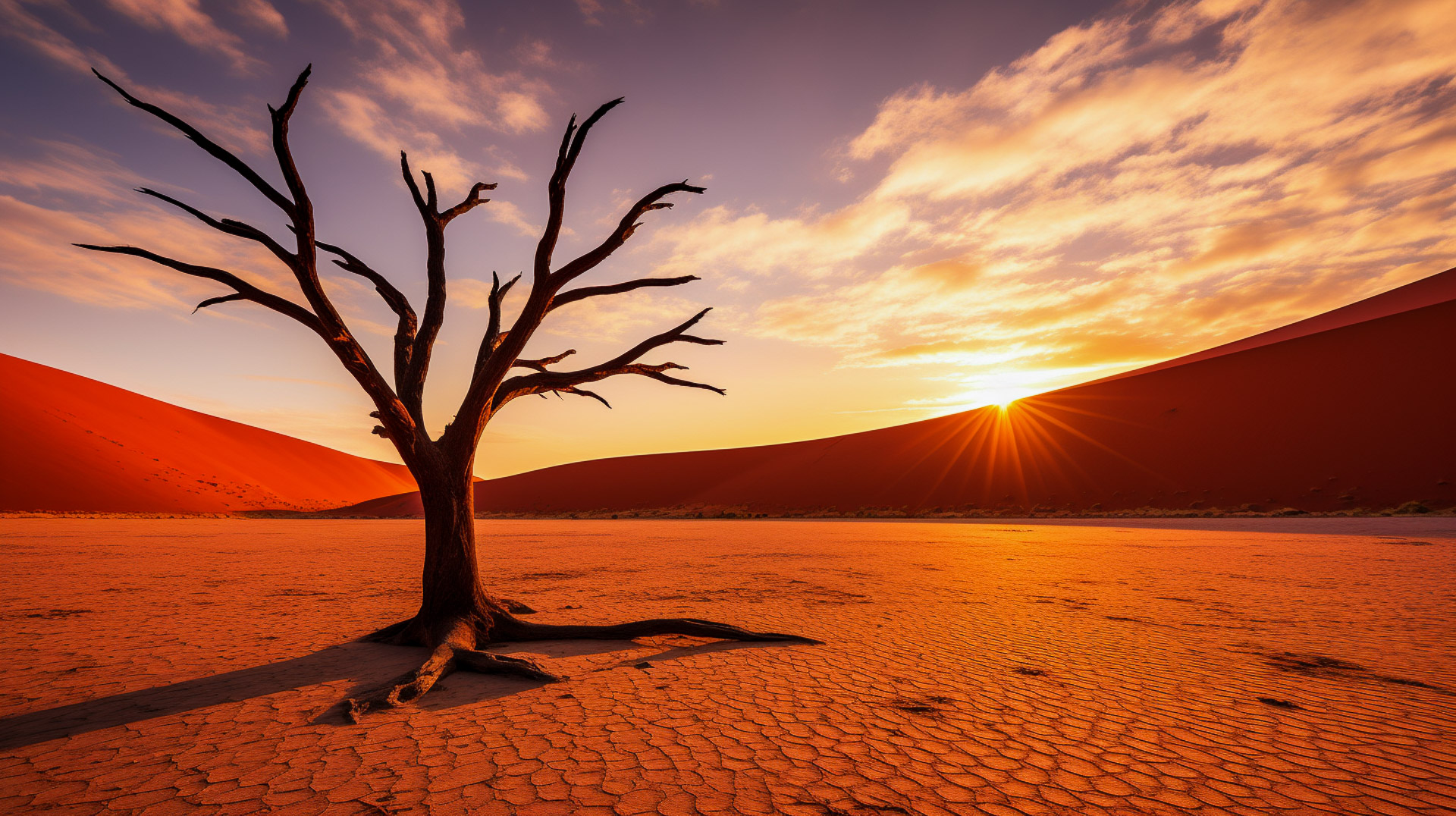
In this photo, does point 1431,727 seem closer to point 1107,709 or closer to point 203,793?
point 1107,709

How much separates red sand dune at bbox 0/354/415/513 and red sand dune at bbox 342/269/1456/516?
1320cm

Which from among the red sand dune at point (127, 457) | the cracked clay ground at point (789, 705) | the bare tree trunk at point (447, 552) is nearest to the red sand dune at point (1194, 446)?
the red sand dune at point (127, 457)

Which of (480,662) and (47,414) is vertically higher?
(47,414)

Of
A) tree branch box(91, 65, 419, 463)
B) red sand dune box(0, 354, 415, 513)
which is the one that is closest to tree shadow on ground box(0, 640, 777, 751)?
tree branch box(91, 65, 419, 463)

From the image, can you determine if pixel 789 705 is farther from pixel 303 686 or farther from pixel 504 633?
pixel 303 686

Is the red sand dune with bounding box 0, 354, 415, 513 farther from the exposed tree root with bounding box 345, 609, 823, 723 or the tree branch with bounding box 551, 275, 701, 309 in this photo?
the tree branch with bounding box 551, 275, 701, 309

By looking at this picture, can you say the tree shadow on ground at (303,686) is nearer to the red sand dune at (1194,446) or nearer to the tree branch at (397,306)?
the tree branch at (397,306)

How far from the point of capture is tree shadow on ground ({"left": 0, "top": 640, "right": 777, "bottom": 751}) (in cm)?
387

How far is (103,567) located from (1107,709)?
18836 mm

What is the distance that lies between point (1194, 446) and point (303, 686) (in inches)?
1739

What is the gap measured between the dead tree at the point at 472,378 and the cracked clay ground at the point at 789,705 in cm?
32

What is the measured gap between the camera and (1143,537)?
18.6 meters

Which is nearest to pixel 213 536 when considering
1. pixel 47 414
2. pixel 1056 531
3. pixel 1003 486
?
pixel 1056 531

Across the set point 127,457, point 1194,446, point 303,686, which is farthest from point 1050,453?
point 127,457
